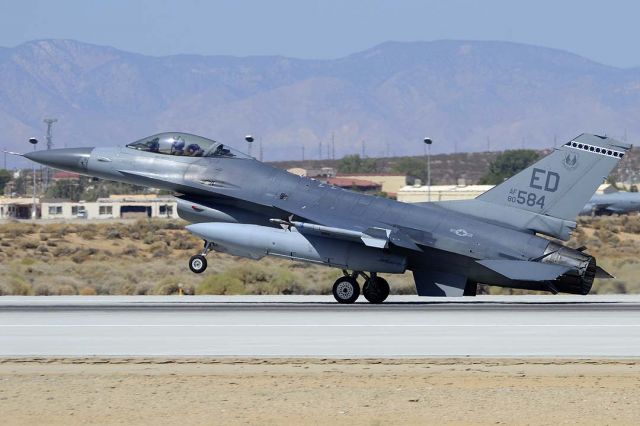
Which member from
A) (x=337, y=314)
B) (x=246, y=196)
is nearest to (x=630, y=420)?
(x=337, y=314)

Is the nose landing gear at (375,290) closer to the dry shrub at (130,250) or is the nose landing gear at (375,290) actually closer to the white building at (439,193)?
the dry shrub at (130,250)

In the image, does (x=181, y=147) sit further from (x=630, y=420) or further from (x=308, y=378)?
(x=630, y=420)

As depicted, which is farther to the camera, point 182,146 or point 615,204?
point 615,204

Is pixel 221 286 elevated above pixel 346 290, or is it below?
below

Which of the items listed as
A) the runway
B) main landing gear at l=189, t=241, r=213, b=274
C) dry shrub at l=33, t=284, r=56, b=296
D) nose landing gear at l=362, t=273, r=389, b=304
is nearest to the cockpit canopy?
main landing gear at l=189, t=241, r=213, b=274

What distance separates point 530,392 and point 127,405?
4.77 m

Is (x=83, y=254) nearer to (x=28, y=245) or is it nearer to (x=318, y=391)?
(x=28, y=245)

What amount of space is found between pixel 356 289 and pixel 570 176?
514 centimetres

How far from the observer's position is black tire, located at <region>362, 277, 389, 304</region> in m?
29.3

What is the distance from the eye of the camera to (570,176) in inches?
1116

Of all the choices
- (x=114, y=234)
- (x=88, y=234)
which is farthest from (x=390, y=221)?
(x=88, y=234)

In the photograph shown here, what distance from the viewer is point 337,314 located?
1021 inches

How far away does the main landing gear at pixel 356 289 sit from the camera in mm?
29016

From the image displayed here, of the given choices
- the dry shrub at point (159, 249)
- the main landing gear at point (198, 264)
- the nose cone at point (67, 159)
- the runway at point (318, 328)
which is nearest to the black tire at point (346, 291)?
the runway at point (318, 328)
